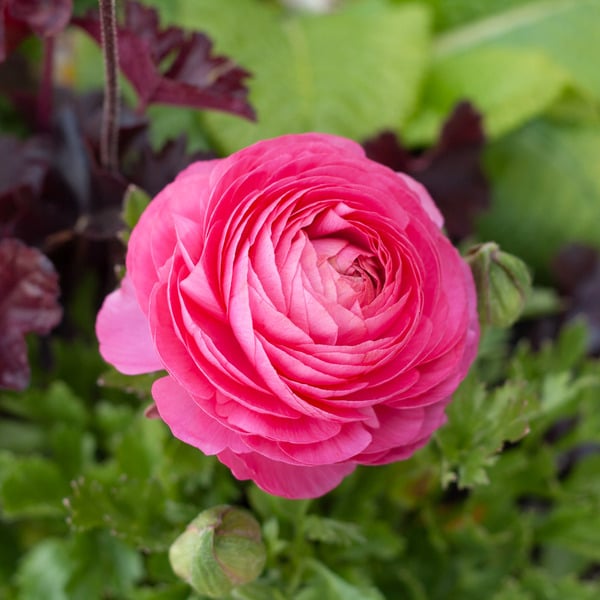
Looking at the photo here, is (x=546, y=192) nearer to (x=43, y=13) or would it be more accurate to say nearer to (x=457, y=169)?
(x=457, y=169)

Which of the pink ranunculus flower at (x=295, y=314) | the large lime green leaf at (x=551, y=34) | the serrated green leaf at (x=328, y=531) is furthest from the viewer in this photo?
the large lime green leaf at (x=551, y=34)

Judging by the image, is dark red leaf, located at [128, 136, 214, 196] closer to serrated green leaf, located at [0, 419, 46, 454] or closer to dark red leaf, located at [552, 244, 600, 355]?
serrated green leaf, located at [0, 419, 46, 454]

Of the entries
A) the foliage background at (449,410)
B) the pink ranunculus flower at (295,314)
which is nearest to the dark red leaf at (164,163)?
the foliage background at (449,410)

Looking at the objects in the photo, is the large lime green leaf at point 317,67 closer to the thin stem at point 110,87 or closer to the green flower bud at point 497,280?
the thin stem at point 110,87

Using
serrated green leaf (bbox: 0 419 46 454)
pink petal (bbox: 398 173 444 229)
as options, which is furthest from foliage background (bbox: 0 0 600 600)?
pink petal (bbox: 398 173 444 229)

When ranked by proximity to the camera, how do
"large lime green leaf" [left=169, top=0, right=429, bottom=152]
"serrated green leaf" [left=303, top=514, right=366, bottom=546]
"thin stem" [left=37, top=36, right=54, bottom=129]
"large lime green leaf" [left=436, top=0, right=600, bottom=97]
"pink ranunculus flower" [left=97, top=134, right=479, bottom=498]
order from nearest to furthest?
"pink ranunculus flower" [left=97, top=134, right=479, bottom=498]
"serrated green leaf" [left=303, top=514, right=366, bottom=546]
"thin stem" [left=37, top=36, right=54, bottom=129]
"large lime green leaf" [left=169, top=0, right=429, bottom=152]
"large lime green leaf" [left=436, top=0, right=600, bottom=97]

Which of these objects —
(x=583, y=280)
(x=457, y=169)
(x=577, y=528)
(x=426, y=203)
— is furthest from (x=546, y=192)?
(x=426, y=203)

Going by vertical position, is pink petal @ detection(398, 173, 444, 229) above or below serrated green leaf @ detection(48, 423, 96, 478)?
above

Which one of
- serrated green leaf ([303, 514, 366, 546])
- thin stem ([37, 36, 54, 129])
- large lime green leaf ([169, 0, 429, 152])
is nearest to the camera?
serrated green leaf ([303, 514, 366, 546])
